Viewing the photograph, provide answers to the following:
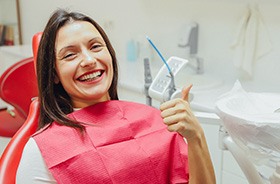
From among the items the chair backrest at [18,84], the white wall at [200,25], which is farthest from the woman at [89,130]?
the chair backrest at [18,84]

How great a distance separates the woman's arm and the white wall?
102cm

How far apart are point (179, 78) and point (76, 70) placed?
4.35 ft

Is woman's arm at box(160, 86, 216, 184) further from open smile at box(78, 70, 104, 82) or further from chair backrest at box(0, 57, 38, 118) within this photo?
chair backrest at box(0, 57, 38, 118)

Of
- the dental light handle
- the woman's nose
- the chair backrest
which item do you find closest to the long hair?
the woman's nose

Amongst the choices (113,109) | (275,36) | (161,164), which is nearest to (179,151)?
(161,164)

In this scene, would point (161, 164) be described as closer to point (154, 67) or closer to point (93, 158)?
point (93, 158)

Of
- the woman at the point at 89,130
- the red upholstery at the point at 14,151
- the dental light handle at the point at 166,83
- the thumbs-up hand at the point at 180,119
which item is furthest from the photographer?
the dental light handle at the point at 166,83

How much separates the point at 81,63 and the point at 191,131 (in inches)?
18.5

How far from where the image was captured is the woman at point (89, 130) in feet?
4.01

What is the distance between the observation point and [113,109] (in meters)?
1.44

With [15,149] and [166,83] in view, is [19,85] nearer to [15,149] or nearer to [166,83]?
[15,149]

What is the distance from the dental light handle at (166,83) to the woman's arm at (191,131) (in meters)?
0.38

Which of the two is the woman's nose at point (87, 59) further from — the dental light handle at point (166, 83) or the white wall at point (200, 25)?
the white wall at point (200, 25)

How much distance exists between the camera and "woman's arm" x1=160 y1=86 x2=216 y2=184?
1029 mm
